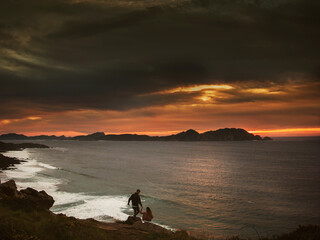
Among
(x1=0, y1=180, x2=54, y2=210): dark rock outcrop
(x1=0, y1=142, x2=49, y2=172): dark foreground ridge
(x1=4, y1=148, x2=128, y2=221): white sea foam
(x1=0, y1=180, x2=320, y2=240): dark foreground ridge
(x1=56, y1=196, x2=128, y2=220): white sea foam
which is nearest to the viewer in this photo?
(x1=0, y1=180, x2=320, y2=240): dark foreground ridge

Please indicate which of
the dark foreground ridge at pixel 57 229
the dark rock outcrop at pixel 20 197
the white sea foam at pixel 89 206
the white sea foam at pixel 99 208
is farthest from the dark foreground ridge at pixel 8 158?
the dark foreground ridge at pixel 57 229

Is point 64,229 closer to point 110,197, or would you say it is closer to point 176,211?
point 176,211

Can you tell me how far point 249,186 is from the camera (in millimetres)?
46594

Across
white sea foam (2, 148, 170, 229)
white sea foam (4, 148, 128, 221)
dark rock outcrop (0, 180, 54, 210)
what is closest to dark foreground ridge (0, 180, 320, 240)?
dark rock outcrop (0, 180, 54, 210)

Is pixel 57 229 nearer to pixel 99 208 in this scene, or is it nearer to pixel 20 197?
pixel 20 197

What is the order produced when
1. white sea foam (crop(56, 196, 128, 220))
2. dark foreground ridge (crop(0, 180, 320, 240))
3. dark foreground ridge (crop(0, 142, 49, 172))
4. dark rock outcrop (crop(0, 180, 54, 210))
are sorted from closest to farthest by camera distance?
1. dark foreground ridge (crop(0, 180, 320, 240))
2. dark rock outcrop (crop(0, 180, 54, 210))
3. white sea foam (crop(56, 196, 128, 220))
4. dark foreground ridge (crop(0, 142, 49, 172))

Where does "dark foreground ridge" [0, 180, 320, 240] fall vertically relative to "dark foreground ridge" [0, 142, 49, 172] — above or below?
above

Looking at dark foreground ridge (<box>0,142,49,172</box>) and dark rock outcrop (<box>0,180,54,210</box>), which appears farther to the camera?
dark foreground ridge (<box>0,142,49,172</box>)

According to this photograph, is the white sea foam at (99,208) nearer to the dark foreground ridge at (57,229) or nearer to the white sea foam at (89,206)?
the white sea foam at (89,206)

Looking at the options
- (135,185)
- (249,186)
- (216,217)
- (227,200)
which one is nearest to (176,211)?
(216,217)

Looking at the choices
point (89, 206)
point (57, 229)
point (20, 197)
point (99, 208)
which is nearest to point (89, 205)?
point (89, 206)

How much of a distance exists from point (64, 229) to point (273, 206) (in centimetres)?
2971

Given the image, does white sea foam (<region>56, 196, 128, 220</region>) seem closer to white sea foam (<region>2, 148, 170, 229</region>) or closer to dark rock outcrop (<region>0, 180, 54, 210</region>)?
white sea foam (<region>2, 148, 170, 229</region>)

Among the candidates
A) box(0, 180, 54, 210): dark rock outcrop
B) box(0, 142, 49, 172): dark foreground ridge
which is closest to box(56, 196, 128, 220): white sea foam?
box(0, 180, 54, 210): dark rock outcrop
